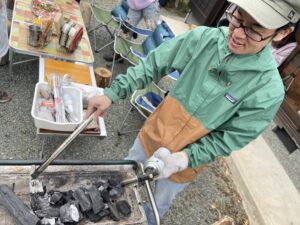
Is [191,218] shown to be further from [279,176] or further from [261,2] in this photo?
[261,2]

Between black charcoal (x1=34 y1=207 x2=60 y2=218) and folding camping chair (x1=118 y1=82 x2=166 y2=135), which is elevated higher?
black charcoal (x1=34 y1=207 x2=60 y2=218)

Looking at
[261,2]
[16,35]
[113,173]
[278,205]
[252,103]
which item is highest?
[261,2]

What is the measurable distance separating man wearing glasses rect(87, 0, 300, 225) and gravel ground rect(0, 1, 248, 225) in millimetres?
1716

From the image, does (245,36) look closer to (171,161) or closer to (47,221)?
(171,161)

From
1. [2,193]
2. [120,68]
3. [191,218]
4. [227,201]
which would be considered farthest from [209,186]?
[2,193]

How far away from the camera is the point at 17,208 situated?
1.65 meters

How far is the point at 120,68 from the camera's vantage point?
17.9ft

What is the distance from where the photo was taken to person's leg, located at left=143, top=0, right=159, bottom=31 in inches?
198

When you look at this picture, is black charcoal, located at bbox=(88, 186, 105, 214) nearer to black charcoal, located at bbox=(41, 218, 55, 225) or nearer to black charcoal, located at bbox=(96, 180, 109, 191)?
black charcoal, located at bbox=(96, 180, 109, 191)

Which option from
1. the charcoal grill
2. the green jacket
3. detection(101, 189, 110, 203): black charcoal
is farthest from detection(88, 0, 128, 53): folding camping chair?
detection(101, 189, 110, 203): black charcoal

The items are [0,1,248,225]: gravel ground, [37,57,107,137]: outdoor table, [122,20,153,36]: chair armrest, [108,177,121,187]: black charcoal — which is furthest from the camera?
[122,20,153,36]: chair armrest

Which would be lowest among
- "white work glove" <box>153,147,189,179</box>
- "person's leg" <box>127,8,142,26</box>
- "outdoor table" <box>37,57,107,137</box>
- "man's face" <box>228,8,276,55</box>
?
"outdoor table" <box>37,57,107,137</box>

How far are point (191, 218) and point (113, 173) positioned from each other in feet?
6.34

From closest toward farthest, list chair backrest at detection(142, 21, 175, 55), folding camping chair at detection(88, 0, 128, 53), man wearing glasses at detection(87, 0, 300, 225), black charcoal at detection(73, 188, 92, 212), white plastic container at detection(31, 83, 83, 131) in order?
man wearing glasses at detection(87, 0, 300, 225)
black charcoal at detection(73, 188, 92, 212)
white plastic container at detection(31, 83, 83, 131)
chair backrest at detection(142, 21, 175, 55)
folding camping chair at detection(88, 0, 128, 53)
